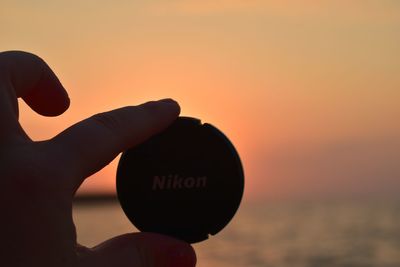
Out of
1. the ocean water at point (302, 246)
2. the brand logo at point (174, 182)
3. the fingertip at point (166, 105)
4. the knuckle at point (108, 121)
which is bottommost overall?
the knuckle at point (108, 121)

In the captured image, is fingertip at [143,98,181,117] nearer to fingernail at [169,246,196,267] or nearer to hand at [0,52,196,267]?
hand at [0,52,196,267]

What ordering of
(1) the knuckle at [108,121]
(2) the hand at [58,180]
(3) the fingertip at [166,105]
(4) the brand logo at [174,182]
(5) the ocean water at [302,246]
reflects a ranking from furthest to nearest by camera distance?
(5) the ocean water at [302,246], (4) the brand logo at [174,182], (3) the fingertip at [166,105], (1) the knuckle at [108,121], (2) the hand at [58,180]

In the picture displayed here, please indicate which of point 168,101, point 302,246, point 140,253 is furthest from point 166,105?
point 302,246

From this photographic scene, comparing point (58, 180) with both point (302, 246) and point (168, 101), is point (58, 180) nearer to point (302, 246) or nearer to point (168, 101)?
point (168, 101)

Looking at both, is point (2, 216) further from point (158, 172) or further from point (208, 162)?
point (208, 162)

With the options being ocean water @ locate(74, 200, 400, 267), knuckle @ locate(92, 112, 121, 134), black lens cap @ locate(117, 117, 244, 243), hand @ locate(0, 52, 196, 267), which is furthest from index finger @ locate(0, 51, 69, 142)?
ocean water @ locate(74, 200, 400, 267)

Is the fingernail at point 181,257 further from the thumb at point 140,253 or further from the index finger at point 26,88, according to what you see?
the index finger at point 26,88

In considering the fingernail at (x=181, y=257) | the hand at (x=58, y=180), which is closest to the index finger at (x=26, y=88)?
the hand at (x=58, y=180)
